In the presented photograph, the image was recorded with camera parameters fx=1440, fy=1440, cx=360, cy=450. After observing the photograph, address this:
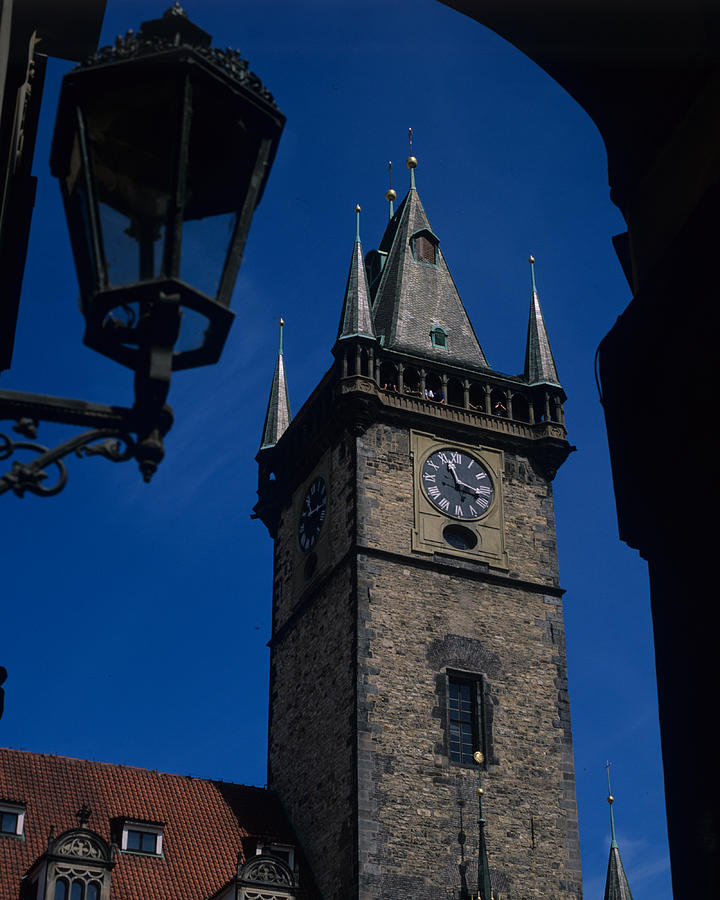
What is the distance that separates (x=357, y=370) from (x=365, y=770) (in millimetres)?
9630

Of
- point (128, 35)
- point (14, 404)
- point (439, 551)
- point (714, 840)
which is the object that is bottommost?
point (714, 840)

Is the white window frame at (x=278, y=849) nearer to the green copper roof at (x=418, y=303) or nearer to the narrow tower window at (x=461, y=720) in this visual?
the narrow tower window at (x=461, y=720)

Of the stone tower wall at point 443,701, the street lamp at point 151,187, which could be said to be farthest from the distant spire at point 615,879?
the street lamp at point 151,187

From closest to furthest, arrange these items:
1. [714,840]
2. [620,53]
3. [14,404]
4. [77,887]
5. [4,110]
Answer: [14,404] → [714,840] → [4,110] → [620,53] → [77,887]

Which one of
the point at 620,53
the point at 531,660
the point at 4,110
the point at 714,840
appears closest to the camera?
the point at 714,840

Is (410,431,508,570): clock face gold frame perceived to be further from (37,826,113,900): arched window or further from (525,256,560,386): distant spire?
(37,826,113,900): arched window

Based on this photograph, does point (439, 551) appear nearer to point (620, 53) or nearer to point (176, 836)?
point (176, 836)

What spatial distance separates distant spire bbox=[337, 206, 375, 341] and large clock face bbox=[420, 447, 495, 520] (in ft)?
11.4

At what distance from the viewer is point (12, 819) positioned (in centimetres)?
2909

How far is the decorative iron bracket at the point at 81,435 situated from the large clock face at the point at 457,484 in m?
29.1

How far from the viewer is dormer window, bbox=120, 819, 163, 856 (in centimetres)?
→ 2984

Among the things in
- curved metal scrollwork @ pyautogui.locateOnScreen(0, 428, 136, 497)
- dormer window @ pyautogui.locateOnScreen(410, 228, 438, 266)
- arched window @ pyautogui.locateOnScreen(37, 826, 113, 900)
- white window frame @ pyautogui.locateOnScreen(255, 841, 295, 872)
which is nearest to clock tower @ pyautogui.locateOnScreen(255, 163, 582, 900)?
white window frame @ pyautogui.locateOnScreen(255, 841, 295, 872)

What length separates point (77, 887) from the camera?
26.7 m

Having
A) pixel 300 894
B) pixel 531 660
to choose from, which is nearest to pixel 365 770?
pixel 300 894
